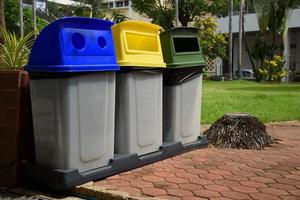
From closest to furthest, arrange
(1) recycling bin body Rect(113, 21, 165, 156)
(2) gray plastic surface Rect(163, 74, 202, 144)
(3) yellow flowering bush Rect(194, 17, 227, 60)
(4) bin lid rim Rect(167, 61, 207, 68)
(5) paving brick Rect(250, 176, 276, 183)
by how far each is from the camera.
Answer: (5) paving brick Rect(250, 176, 276, 183) < (1) recycling bin body Rect(113, 21, 165, 156) < (4) bin lid rim Rect(167, 61, 207, 68) < (2) gray plastic surface Rect(163, 74, 202, 144) < (3) yellow flowering bush Rect(194, 17, 227, 60)

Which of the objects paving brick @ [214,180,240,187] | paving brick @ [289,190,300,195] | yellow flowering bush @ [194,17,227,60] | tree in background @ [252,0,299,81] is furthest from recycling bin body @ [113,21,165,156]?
yellow flowering bush @ [194,17,227,60]

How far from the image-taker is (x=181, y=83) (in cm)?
577

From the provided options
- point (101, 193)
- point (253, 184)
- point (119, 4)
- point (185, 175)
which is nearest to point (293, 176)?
point (253, 184)

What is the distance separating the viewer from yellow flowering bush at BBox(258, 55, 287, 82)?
3100 cm

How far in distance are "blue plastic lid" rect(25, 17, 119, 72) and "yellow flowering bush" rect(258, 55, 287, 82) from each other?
27559 millimetres

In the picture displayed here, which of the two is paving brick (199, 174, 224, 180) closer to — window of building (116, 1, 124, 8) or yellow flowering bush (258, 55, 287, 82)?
yellow flowering bush (258, 55, 287, 82)

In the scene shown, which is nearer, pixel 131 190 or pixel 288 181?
pixel 131 190

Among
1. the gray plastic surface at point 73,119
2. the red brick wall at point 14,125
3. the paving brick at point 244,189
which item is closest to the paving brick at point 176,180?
the paving brick at point 244,189

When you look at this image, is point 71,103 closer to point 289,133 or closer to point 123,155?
point 123,155

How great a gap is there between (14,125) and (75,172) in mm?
858

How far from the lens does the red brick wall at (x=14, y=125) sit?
189 inches

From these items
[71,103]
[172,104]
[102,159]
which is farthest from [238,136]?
[71,103]

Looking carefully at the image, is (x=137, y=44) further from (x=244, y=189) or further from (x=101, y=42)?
(x=244, y=189)

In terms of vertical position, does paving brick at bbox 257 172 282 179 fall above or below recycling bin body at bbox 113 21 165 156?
below
